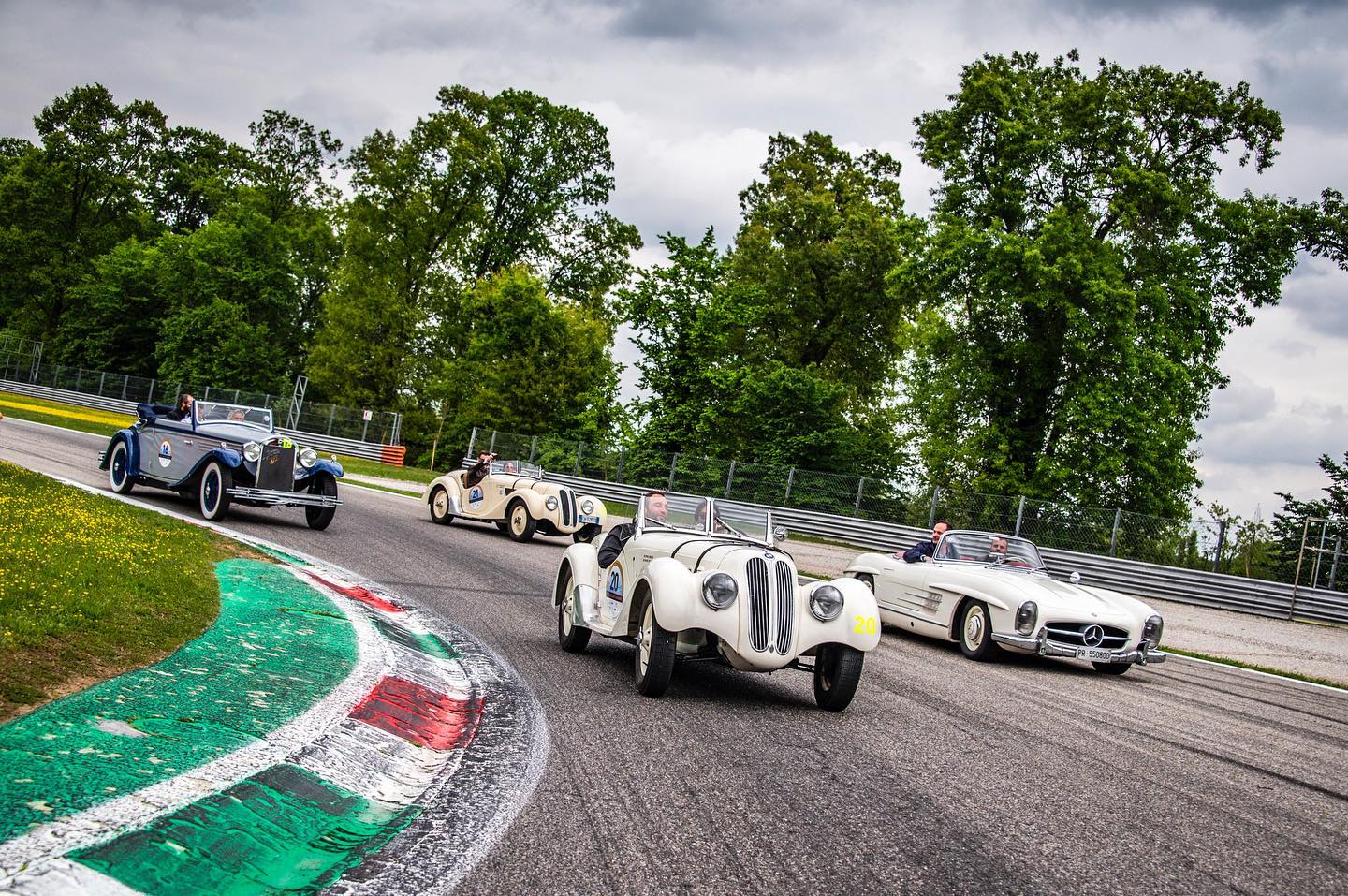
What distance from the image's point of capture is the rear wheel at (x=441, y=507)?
2141cm

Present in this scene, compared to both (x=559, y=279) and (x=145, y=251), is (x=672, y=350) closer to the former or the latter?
(x=559, y=279)

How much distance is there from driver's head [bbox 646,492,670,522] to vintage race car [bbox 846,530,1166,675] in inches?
149

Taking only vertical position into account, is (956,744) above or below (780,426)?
below

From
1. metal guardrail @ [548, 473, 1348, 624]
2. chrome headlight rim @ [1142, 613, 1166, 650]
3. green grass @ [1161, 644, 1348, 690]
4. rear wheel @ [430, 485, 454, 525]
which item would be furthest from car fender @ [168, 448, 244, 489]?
green grass @ [1161, 644, 1348, 690]

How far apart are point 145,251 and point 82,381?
28.9ft

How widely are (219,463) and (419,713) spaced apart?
10.6 meters

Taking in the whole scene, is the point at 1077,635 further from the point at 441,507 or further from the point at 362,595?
the point at 441,507

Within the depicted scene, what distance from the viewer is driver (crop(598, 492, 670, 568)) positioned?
338 inches

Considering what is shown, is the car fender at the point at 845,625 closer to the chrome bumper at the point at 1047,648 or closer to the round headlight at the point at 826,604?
the round headlight at the point at 826,604

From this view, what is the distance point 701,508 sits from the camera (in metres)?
8.40

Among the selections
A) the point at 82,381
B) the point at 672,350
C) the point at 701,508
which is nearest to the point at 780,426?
the point at 672,350

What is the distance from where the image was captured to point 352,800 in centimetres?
403

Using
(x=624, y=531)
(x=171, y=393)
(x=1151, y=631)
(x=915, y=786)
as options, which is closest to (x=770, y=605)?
(x=915, y=786)

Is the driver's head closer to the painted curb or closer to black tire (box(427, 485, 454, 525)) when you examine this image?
the painted curb
